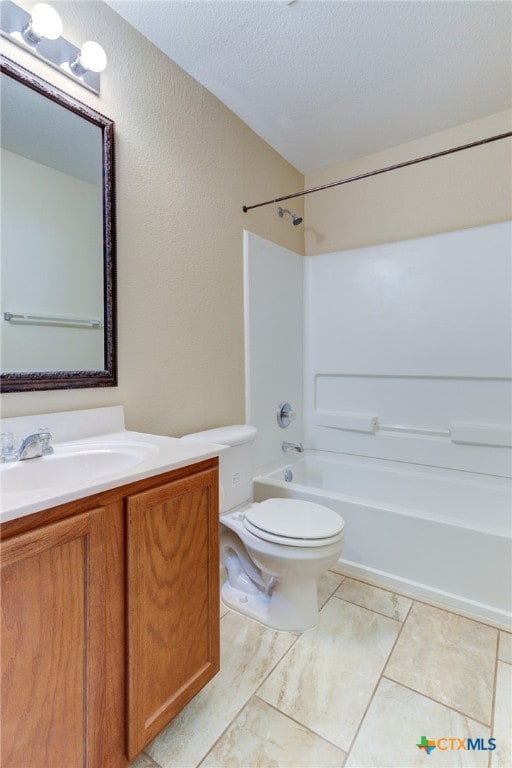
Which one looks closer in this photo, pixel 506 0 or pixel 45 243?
pixel 45 243

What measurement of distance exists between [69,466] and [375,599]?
55.8 inches

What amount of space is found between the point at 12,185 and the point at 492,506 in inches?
100

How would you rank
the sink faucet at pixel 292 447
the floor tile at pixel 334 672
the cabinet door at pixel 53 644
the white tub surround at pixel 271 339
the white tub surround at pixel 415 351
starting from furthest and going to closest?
the sink faucet at pixel 292 447 → the white tub surround at pixel 271 339 → the white tub surround at pixel 415 351 → the floor tile at pixel 334 672 → the cabinet door at pixel 53 644

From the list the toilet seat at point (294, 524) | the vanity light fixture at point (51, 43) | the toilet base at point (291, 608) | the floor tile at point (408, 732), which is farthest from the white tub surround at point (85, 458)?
the vanity light fixture at point (51, 43)

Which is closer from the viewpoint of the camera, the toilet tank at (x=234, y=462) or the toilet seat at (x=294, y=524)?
the toilet seat at (x=294, y=524)

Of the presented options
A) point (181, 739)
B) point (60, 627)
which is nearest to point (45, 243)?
point (60, 627)

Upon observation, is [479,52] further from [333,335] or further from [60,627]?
[60,627]

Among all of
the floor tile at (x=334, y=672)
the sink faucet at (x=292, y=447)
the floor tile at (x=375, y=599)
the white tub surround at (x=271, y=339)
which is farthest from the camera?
the sink faucet at (x=292, y=447)

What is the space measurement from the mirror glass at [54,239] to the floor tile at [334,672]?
1211mm

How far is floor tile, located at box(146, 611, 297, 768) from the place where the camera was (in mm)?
1023

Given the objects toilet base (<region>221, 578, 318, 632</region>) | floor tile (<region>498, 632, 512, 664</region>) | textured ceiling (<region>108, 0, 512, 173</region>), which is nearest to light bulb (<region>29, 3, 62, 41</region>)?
textured ceiling (<region>108, 0, 512, 173</region>)

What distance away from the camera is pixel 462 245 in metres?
2.13

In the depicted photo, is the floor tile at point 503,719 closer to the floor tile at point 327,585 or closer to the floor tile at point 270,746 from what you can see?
the floor tile at point 270,746

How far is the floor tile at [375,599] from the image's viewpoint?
158cm
